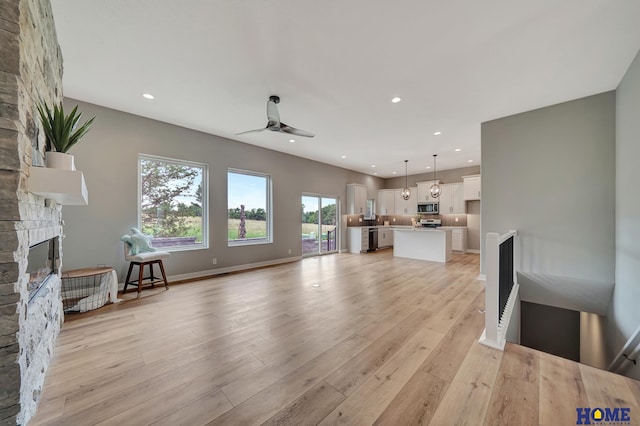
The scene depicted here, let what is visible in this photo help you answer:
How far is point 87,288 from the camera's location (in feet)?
10.7

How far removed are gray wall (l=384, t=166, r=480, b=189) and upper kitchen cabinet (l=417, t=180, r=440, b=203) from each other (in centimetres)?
40

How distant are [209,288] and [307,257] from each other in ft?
11.2

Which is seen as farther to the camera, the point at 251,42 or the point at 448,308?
the point at 448,308

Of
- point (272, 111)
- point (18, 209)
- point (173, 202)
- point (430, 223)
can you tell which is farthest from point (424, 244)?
point (18, 209)

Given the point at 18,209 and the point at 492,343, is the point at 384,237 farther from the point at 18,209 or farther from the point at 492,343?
the point at 18,209

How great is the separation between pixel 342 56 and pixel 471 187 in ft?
23.6

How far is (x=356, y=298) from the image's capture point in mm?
3535

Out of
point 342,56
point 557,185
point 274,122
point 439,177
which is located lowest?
point 557,185

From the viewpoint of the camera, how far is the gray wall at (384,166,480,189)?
27.3 ft

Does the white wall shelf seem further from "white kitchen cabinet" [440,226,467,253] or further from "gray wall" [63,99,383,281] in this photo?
"white kitchen cabinet" [440,226,467,253]

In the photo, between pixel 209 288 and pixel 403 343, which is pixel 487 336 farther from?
pixel 209 288

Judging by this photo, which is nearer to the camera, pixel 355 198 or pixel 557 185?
pixel 557 185

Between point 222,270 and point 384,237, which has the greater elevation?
point 384,237

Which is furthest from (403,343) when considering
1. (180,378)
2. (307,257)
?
(307,257)
